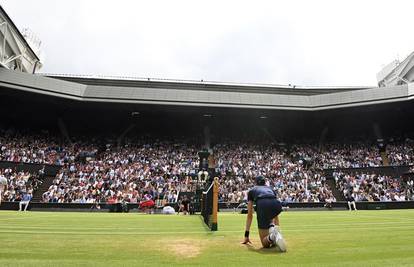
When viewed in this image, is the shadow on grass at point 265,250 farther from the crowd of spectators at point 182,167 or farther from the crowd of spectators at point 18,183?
the crowd of spectators at point 18,183

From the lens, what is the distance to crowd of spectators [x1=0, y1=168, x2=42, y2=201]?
27562mm

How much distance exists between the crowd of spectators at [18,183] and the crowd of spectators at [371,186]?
93.1 ft

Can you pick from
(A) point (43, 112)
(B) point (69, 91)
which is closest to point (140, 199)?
(B) point (69, 91)

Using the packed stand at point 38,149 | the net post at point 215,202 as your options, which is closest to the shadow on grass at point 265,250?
the net post at point 215,202

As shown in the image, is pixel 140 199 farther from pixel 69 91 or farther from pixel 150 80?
pixel 150 80

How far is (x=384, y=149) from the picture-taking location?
127 feet

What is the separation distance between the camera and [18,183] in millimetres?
29016

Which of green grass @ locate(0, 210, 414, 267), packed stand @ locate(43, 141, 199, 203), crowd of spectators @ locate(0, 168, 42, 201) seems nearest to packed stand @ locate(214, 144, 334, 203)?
packed stand @ locate(43, 141, 199, 203)

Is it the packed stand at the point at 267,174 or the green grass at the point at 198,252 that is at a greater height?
the packed stand at the point at 267,174

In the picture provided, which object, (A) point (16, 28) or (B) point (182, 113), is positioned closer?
(A) point (16, 28)

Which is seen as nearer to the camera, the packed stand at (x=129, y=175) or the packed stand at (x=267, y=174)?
the packed stand at (x=129, y=175)

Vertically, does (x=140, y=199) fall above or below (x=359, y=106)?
below

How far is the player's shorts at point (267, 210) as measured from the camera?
6367 millimetres

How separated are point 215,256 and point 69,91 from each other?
108 feet
